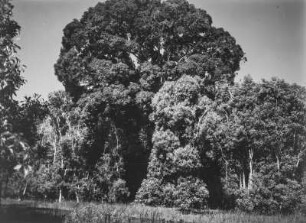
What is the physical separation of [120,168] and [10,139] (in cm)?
2062

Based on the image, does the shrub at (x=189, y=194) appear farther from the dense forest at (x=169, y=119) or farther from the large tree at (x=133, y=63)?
the large tree at (x=133, y=63)

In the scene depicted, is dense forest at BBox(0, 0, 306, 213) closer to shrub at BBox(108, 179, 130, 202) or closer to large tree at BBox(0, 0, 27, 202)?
shrub at BBox(108, 179, 130, 202)

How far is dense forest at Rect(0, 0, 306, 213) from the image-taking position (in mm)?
24625

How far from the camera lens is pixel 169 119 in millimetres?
25297

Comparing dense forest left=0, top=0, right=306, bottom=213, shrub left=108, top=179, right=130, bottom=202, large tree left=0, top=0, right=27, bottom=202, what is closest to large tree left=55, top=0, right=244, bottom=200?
dense forest left=0, top=0, right=306, bottom=213

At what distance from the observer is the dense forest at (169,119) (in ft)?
80.8

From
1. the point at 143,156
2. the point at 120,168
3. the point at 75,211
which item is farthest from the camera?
the point at 143,156

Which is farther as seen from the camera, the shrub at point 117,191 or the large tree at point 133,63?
the large tree at point 133,63

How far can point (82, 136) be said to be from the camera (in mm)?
30078

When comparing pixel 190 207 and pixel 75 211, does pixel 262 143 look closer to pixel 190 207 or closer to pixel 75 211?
pixel 190 207

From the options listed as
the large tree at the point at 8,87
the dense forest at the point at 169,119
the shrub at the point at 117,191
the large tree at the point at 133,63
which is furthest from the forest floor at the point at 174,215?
the large tree at the point at 8,87

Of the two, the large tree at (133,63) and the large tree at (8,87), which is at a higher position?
the large tree at (133,63)

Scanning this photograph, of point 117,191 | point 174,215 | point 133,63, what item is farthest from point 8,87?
point 133,63

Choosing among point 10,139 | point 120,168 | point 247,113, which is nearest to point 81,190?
point 120,168
